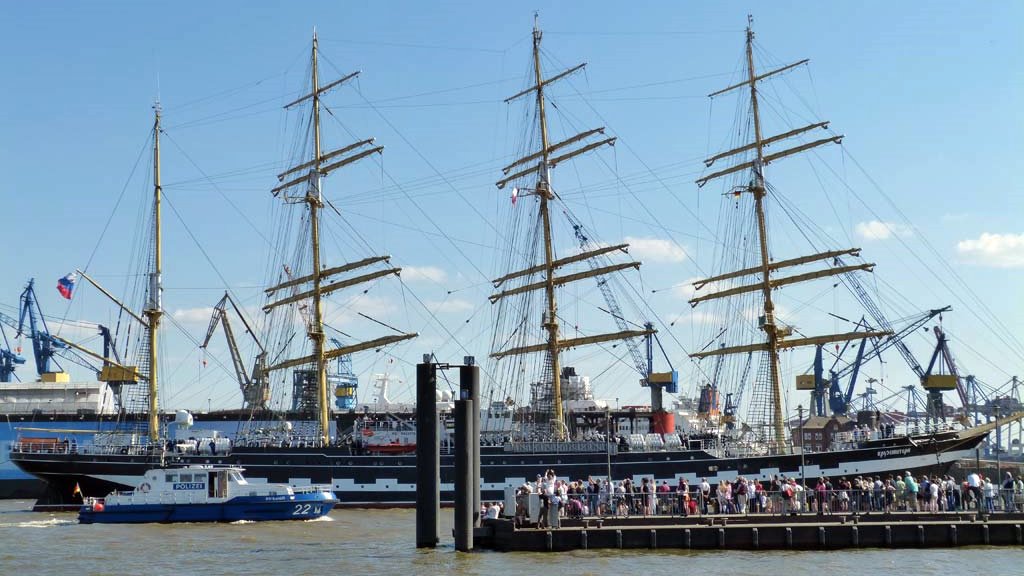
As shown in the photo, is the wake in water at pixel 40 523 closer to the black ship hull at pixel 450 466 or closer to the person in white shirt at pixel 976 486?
the black ship hull at pixel 450 466

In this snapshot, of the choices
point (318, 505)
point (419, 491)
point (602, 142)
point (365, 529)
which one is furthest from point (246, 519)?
point (602, 142)

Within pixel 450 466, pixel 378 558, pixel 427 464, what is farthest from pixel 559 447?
pixel 427 464

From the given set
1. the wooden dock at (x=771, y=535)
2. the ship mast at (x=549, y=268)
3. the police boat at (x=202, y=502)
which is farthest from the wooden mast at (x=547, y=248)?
the wooden dock at (x=771, y=535)

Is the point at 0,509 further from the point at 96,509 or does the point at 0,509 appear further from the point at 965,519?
the point at 965,519

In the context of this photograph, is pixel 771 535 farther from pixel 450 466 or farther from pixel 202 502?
pixel 450 466

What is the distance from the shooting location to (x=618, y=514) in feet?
112

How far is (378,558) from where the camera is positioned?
105ft

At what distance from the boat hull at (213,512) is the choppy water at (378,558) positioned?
5.22 meters

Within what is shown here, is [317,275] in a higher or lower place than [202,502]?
higher

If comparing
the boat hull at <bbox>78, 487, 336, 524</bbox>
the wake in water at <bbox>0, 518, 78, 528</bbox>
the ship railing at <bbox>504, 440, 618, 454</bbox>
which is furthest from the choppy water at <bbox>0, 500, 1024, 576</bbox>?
the ship railing at <bbox>504, 440, 618, 454</bbox>

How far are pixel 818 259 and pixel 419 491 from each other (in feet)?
124

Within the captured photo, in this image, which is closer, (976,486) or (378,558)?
(378,558)

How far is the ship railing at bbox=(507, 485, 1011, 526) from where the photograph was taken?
3341 centimetres

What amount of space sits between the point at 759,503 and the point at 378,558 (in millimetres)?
12026
